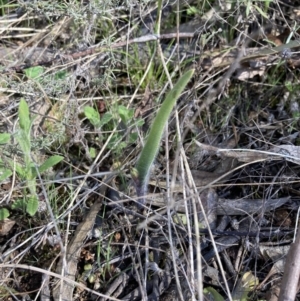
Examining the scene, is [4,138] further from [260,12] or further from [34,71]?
[260,12]

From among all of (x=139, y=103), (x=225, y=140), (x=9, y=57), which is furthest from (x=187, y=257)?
(x=9, y=57)

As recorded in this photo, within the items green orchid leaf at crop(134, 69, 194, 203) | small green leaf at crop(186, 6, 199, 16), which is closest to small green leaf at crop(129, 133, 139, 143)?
green orchid leaf at crop(134, 69, 194, 203)

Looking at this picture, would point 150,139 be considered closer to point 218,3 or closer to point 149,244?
point 149,244

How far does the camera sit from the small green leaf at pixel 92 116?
1.71m

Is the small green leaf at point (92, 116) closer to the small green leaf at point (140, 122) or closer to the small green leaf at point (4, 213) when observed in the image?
the small green leaf at point (140, 122)

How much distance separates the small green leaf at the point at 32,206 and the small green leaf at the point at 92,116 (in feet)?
1.08

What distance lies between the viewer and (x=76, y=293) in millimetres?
1525

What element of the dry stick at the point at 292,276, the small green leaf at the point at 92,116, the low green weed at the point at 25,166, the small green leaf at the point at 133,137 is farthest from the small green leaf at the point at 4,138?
the dry stick at the point at 292,276

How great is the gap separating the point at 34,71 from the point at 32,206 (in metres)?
0.55

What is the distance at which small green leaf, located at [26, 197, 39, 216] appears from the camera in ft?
4.93

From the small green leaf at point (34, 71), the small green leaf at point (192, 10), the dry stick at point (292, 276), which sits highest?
the small green leaf at point (192, 10)

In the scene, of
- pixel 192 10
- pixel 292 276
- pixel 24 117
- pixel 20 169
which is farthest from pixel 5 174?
pixel 192 10

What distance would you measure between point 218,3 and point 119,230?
38.6 inches

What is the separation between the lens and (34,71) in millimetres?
1836
